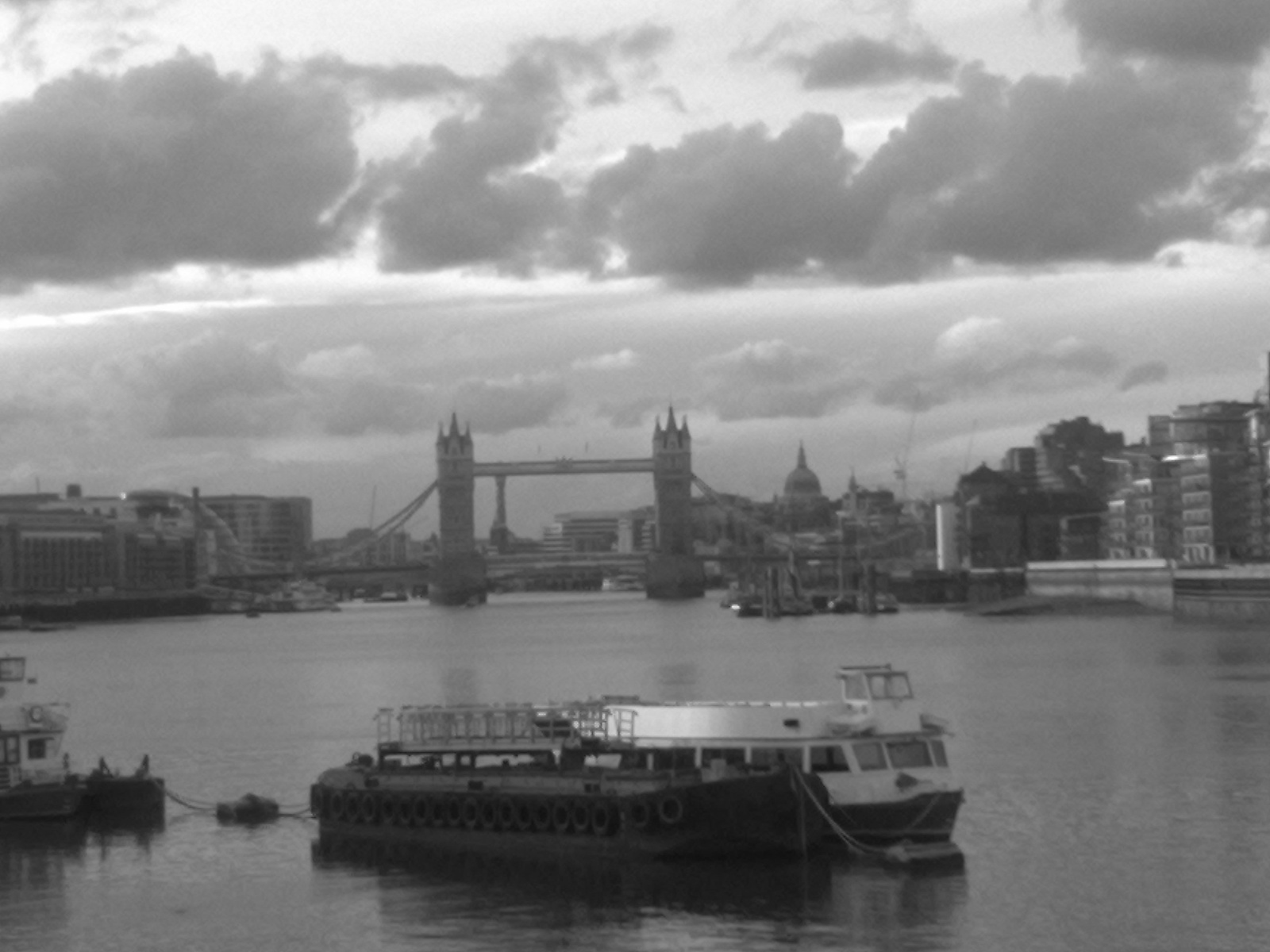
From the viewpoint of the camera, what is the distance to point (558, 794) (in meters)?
31.0

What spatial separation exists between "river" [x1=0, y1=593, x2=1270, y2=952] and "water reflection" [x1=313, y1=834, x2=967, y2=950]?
5 cm

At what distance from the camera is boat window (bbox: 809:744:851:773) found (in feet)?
100

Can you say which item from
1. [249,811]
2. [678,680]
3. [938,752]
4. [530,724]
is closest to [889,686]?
[938,752]

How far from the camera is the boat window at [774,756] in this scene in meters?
30.5

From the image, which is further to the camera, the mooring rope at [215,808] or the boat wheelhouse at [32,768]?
the mooring rope at [215,808]

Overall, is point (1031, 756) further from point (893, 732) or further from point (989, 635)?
point (989, 635)

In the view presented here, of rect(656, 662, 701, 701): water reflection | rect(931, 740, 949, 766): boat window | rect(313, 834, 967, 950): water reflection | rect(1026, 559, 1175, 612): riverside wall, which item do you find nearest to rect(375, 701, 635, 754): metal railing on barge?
rect(313, 834, 967, 950): water reflection

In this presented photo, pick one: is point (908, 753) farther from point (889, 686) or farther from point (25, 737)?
point (25, 737)

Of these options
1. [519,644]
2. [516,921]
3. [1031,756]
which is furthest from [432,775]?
[519,644]

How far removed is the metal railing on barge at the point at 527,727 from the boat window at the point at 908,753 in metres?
3.47

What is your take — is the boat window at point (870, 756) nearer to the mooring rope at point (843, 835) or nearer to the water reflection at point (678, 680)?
the mooring rope at point (843, 835)

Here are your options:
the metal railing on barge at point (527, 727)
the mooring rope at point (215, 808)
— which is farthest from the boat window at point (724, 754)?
the mooring rope at point (215, 808)

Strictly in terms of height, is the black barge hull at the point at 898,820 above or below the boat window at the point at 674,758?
below

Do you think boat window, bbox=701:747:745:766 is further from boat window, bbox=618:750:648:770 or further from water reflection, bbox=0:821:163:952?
water reflection, bbox=0:821:163:952
